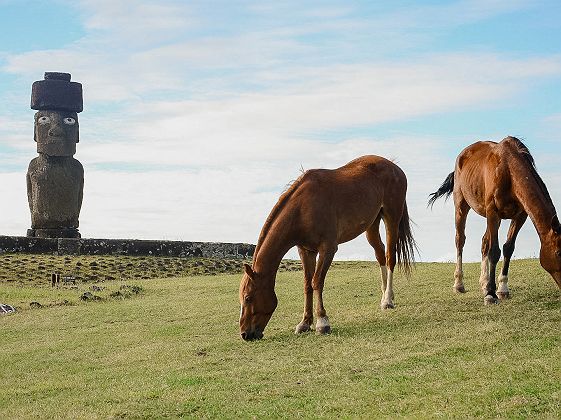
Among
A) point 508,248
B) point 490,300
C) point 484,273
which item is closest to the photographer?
point 490,300

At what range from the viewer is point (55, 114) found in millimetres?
30500

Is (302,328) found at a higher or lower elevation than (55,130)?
lower

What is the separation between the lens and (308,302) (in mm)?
11016

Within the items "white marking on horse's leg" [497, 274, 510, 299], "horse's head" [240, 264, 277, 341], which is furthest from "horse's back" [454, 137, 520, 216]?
"horse's head" [240, 264, 277, 341]

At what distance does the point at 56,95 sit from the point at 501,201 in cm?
2311

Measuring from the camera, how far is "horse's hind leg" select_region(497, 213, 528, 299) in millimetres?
11656

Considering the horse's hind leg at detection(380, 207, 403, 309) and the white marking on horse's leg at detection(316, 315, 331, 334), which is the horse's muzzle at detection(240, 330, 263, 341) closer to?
the white marking on horse's leg at detection(316, 315, 331, 334)

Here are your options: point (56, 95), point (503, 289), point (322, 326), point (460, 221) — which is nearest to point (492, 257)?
point (503, 289)

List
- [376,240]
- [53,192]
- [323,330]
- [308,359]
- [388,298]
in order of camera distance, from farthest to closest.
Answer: [53,192] < [376,240] < [388,298] < [323,330] < [308,359]

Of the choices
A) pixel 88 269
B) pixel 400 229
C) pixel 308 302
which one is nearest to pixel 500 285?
pixel 400 229

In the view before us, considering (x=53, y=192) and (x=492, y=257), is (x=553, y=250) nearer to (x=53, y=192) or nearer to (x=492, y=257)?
(x=492, y=257)

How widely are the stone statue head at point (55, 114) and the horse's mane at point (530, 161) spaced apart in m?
22.4

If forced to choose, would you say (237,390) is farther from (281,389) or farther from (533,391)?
(533,391)

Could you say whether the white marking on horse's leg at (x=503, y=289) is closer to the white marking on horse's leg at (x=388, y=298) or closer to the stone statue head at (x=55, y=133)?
the white marking on horse's leg at (x=388, y=298)
